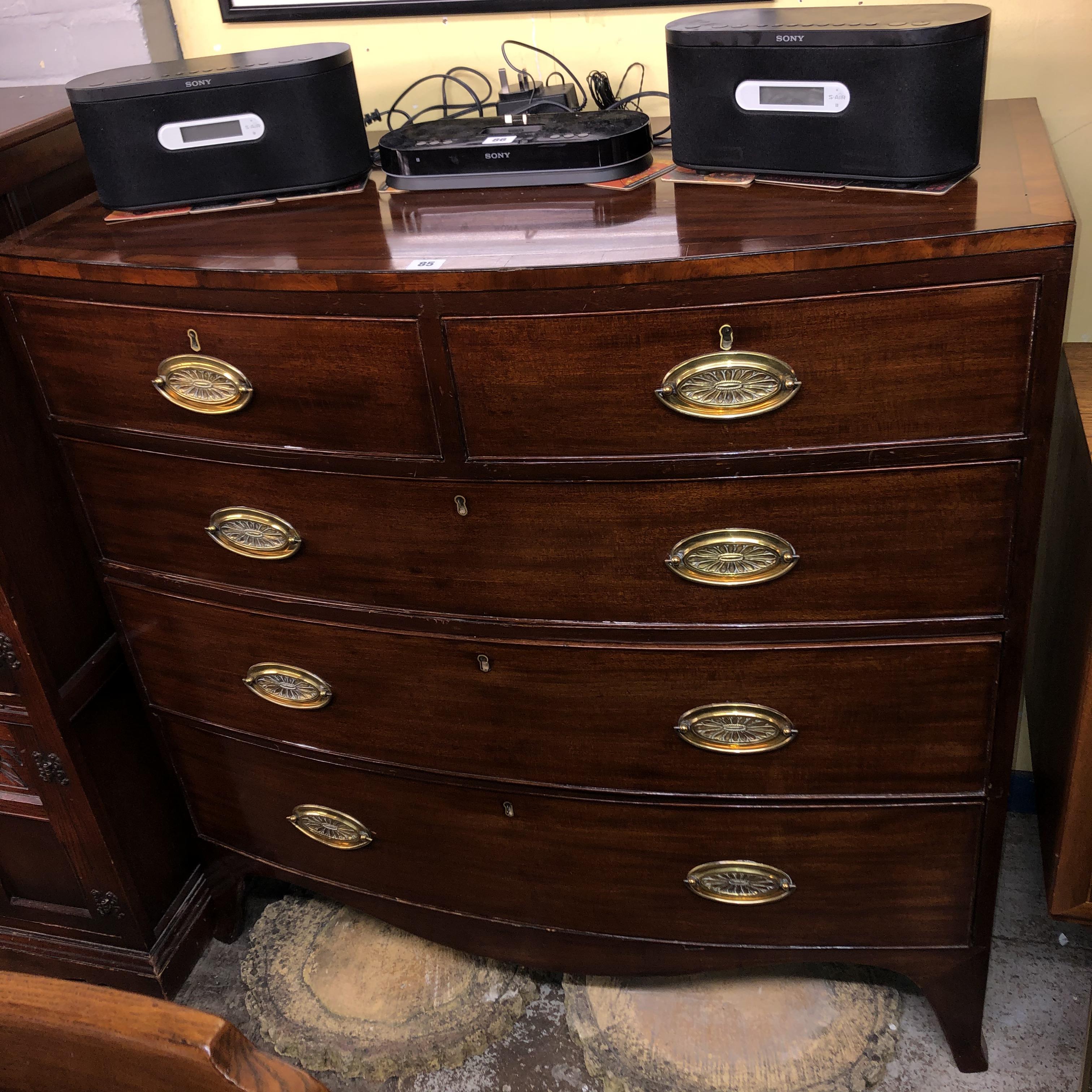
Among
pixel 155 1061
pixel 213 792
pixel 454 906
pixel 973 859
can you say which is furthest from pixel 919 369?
pixel 213 792

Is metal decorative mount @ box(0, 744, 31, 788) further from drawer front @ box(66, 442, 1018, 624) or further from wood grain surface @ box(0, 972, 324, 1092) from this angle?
wood grain surface @ box(0, 972, 324, 1092)

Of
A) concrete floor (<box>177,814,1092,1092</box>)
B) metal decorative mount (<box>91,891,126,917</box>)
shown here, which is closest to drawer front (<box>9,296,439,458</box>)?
metal decorative mount (<box>91,891,126,917</box>)

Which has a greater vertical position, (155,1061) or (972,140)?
(972,140)

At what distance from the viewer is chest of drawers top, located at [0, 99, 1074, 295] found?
2.82ft

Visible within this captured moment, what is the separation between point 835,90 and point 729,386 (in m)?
0.28

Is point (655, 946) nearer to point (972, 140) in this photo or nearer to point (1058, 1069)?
point (1058, 1069)

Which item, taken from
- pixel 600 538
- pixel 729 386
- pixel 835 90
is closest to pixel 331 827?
pixel 600 538

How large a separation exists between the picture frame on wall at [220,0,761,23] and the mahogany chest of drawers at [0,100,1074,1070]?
31 centimetres

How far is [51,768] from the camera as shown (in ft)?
4.50

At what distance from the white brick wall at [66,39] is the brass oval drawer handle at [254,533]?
644 mm

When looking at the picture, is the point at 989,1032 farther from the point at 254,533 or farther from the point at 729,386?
the point at 254,533

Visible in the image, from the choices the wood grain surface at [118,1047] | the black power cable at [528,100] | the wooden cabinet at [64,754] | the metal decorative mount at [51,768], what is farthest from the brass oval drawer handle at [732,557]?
the metal decorative mount at [51,768]

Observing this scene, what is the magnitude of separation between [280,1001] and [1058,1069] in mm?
1024

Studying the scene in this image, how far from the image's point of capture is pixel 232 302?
3.28 ft
